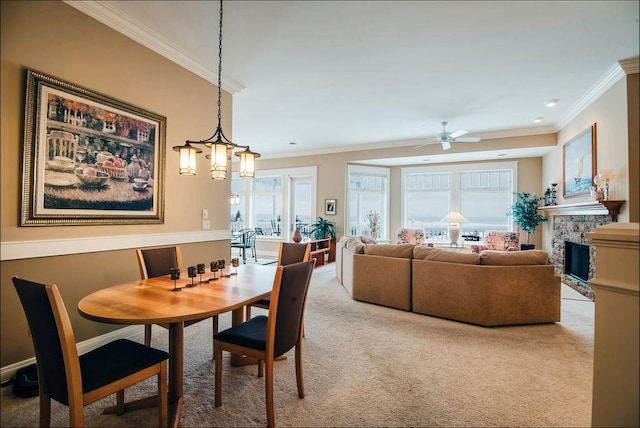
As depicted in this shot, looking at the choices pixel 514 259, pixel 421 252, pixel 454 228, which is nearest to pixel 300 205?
pixel 454 228

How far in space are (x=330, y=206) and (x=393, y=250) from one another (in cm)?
397

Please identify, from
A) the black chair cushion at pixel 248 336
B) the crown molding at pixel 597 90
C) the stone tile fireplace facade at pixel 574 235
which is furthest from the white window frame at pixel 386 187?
the black chair cushion at pixel 248 336

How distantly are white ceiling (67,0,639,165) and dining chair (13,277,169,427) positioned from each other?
2.37 metres

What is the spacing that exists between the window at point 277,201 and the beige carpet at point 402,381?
511 cm

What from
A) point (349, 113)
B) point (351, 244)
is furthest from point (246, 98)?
point (351, 244)

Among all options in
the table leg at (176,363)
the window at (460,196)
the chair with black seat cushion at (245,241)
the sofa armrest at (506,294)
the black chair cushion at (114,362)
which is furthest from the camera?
the chair with black seat cushion at (245,241)

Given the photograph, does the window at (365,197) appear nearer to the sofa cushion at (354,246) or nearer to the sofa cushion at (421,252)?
the sofa cushion at (354,246)

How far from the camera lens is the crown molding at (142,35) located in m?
2.50

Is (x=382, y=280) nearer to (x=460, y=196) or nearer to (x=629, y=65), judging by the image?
(x=629, y=65)

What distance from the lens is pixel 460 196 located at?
767cm

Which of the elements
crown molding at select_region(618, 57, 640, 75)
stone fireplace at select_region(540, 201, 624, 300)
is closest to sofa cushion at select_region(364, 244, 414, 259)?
stone fireplace at select_region(540, 201, 624, 300)

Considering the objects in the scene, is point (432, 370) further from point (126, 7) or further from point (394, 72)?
point (126, 7)

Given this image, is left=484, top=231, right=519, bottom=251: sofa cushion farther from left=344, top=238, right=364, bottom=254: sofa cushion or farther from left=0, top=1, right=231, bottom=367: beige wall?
left=0, top=1, right=231, bottom=367: beige wall

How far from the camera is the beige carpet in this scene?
6.04 feet
